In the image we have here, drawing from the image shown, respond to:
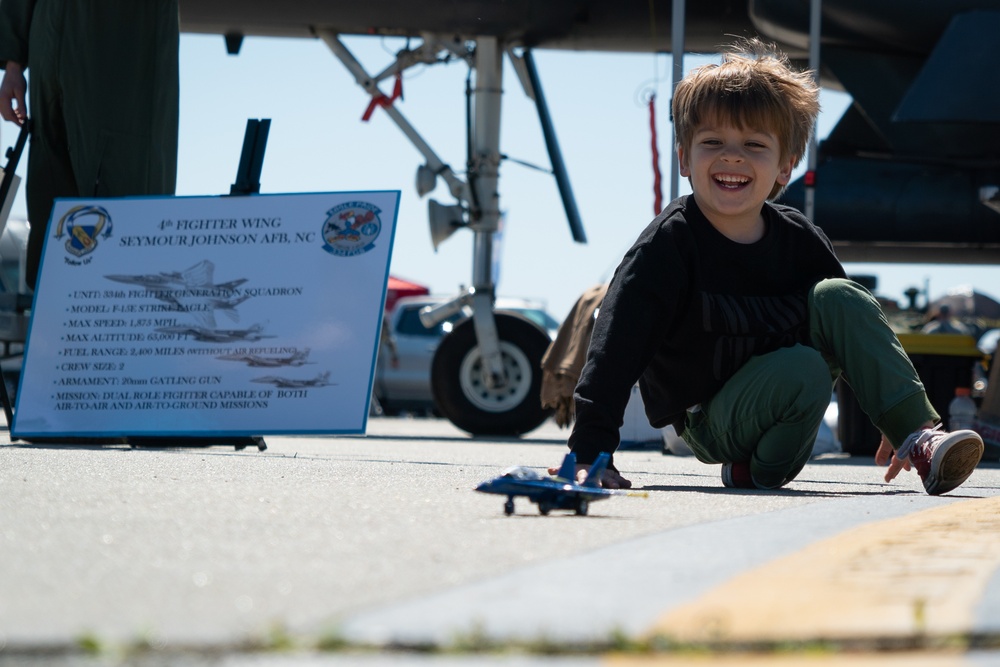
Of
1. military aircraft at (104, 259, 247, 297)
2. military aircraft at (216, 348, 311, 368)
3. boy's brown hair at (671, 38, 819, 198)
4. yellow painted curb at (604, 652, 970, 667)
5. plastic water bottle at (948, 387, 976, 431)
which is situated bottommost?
yellow painted curb at (604, 652, 970, 667)

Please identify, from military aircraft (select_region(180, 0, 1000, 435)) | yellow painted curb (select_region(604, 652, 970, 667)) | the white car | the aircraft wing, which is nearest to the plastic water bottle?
military aircraft (select_region(180, 0, 1000, 435))

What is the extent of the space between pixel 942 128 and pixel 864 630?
6.04m

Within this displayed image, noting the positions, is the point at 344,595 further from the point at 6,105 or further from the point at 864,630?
the point at 6,105

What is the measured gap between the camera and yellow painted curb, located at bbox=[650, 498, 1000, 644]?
1362 millimetres

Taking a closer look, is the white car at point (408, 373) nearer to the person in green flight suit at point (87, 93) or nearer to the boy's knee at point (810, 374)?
the person in green flight suit at point (87, 93)

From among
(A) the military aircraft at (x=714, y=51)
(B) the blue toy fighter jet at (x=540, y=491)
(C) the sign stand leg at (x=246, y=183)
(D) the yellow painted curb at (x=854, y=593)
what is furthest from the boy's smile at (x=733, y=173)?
(A) the military aircraft at (x=714, y=51)

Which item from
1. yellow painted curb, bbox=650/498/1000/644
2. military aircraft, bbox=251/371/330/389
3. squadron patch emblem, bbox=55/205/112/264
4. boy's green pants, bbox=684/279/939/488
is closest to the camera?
yellow painted curb, bbox=650/498/1000/644

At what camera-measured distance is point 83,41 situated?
15.6 ft

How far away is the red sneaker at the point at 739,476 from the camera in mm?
3316

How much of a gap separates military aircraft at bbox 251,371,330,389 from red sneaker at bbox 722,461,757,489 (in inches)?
56.9

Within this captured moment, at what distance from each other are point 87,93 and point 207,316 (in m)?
0.87

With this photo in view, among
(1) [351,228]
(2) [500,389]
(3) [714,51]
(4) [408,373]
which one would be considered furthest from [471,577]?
(4) [408,373]

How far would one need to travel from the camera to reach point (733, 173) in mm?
3178

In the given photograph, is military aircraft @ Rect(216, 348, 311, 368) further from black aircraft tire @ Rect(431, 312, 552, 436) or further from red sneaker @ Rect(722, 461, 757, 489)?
black aircraft tire @ Rect(431, 312, 552, 436)
